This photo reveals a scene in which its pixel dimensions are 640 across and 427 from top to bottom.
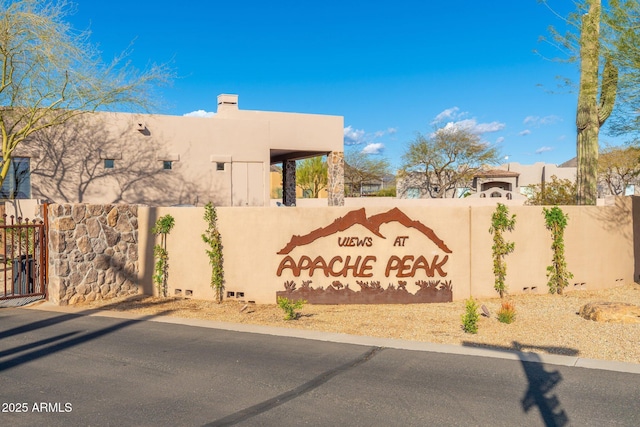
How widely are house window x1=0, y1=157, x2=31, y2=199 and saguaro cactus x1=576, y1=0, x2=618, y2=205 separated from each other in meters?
20.5

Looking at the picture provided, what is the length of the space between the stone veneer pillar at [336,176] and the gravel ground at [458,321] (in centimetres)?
1589

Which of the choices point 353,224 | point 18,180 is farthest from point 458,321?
point 18,180

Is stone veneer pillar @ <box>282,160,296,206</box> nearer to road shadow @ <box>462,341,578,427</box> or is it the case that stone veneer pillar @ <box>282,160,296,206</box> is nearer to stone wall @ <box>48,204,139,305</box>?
stone wall @ <box>48,204,139,305</box>

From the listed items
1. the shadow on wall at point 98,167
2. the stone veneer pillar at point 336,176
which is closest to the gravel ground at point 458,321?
the shadow on wall at point 98,167

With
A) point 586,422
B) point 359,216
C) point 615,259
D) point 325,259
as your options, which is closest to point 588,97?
point 615,259

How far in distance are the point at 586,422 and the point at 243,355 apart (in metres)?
5.25

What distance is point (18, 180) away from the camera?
72.4 ft

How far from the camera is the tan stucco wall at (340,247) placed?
14273 millimetres

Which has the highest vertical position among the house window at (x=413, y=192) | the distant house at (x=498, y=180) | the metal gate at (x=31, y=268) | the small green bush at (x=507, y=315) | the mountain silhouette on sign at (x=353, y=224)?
the distant house at (x=498, y=180)

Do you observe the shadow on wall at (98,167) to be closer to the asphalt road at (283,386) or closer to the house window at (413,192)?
the asphalt road at (283,386)

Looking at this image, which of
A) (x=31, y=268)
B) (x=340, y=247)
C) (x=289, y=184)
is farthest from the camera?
(x=289, y=184)

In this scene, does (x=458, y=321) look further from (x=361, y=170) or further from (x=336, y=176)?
(x=361, y=170)

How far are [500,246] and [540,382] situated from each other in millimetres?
7346

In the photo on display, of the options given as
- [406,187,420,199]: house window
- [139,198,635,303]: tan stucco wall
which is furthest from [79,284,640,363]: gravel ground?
[406,187,420,199]: house window
